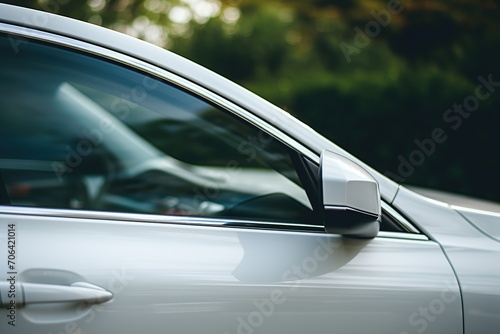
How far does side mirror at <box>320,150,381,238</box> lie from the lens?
1667mm

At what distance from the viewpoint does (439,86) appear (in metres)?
6.01

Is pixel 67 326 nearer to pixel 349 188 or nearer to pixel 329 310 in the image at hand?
pixel 329 310

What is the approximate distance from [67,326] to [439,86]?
204 inches

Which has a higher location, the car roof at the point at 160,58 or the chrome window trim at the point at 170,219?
the car roof at the point at 160,58

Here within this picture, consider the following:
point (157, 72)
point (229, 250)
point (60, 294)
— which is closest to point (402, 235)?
point (229, 250)

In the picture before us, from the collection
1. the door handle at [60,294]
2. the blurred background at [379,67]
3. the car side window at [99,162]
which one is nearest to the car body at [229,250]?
the door handle at [60,294]

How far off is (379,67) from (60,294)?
8620 millimetres

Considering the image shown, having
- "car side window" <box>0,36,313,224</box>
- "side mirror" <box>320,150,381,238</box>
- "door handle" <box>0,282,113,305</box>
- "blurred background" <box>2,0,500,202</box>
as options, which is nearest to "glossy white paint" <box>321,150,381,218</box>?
"side mirror" <box>320,150,381,238</box>

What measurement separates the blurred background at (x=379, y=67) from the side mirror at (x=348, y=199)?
4153 mm

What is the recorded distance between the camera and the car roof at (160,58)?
69.9 inches

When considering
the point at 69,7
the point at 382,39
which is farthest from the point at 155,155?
the point at 382,39

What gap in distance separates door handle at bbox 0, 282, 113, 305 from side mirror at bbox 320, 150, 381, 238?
637 millimetres

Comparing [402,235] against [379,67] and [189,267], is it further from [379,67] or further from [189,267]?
[379,67]

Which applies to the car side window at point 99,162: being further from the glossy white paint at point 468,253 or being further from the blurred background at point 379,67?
the blurred background at point 379,67
